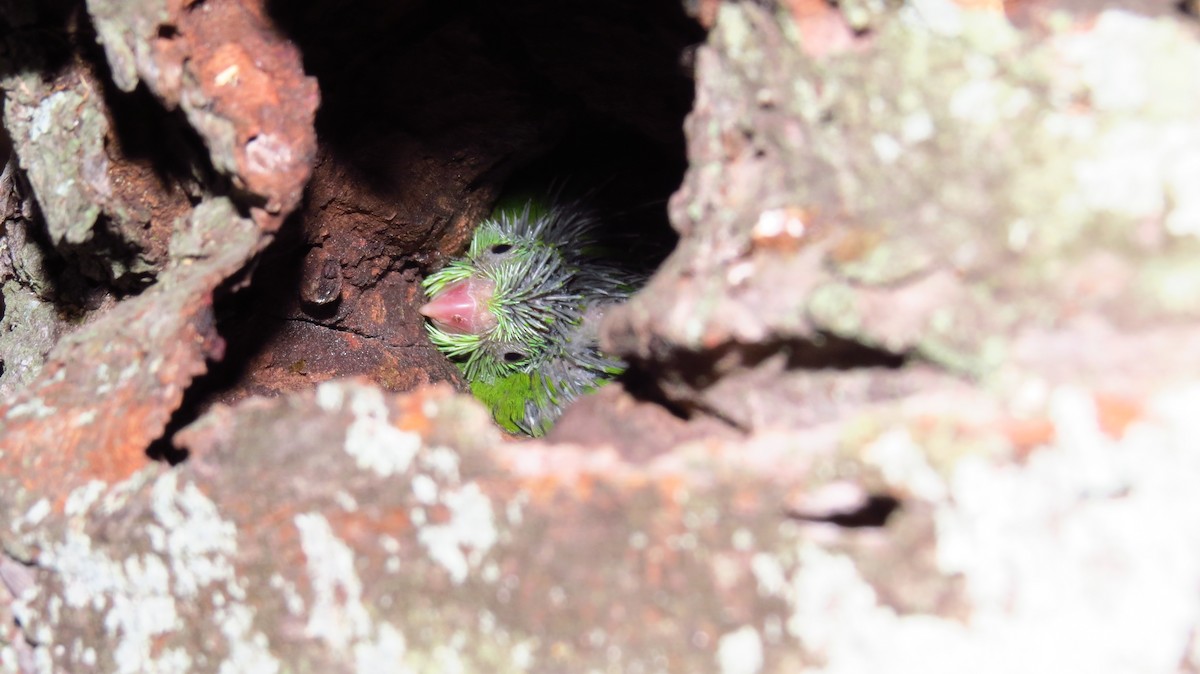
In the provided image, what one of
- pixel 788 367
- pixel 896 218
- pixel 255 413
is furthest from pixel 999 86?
pixel 255 413

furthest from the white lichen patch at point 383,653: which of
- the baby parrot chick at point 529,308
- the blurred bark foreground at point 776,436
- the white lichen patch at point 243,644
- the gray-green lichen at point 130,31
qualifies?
the baby parrot chick at point 529,308

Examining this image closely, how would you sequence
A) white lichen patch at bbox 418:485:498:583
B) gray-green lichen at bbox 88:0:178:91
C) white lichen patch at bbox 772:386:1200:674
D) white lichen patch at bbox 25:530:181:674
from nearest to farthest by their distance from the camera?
white lichen patch at bbox 772:386:1200:674, white lichen patch at bbox 418:485:498:583, white lichen patch at bbox 25:530:181:674, gray-green lichen at bbox 88:0:178:91

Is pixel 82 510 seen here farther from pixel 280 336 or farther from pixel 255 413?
pixel 280 336

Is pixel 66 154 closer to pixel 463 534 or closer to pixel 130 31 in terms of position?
pixel 130 31

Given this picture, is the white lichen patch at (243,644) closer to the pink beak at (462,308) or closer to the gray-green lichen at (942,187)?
the gray-green lichen at (942,187)

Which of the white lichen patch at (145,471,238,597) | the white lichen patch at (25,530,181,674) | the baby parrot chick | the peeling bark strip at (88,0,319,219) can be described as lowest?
the baby parrot chick

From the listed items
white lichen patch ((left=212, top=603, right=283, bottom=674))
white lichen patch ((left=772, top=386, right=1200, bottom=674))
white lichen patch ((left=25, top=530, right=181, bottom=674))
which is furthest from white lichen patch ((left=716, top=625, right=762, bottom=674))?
white lichen patch ((left=25, top=530, right=181, bottom=674))

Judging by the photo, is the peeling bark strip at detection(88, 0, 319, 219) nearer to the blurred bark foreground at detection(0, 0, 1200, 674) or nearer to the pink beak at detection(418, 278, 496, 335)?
the blurred bark foreground at detection(0, 0, 1200, 674)
